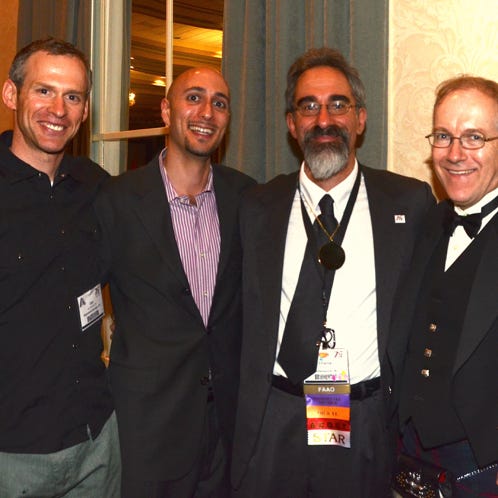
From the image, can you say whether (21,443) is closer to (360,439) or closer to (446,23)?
(360,439)

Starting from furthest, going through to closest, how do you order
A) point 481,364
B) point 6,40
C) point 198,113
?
point 6,40 → point 198,113 → point 481,364

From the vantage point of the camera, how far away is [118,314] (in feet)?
7.38

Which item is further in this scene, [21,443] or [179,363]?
[179,363]

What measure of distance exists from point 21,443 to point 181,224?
87 cm

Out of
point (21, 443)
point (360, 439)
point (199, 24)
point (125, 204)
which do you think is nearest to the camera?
point (21, 443)

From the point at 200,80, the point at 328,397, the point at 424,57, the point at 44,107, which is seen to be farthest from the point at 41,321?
the point at 424,57

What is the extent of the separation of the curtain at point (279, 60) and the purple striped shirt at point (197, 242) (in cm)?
50

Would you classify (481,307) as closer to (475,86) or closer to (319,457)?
(475,86)

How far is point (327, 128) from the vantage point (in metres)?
2.33

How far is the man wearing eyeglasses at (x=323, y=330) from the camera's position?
2080 mm

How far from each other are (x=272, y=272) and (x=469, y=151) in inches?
29.4

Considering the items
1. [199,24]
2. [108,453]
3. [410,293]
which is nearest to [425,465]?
[410,293]

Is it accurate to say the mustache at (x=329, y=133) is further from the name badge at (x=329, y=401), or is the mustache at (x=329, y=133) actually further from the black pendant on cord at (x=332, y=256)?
the name badge at (x=329, y=401)

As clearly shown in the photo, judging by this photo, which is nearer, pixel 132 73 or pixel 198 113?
pixel 198 113
